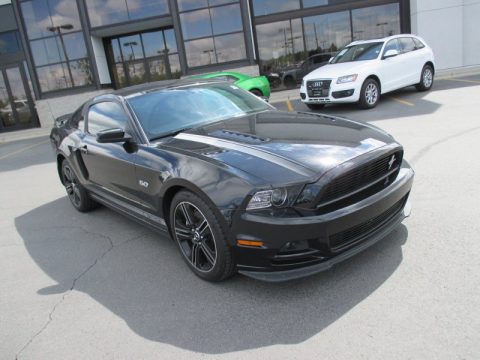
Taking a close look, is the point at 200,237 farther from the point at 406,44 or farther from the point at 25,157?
the point at 406,44

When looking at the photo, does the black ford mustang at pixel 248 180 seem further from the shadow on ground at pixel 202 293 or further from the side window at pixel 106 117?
the shadow on ground at pixel 202 293

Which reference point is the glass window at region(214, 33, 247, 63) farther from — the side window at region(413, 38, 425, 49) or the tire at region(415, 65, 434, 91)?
the tire at region(415, 65, 434, 91)

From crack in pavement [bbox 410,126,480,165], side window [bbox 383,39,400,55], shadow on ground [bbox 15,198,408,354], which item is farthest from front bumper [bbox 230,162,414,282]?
side window [bbox 383,39,400,55]

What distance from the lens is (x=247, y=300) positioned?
317 cm

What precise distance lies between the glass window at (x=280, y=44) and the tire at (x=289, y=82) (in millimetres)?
539

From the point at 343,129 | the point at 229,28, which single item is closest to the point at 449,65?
the point at 229,28

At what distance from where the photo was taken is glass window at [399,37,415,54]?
1158cm

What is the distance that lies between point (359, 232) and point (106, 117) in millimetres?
3105

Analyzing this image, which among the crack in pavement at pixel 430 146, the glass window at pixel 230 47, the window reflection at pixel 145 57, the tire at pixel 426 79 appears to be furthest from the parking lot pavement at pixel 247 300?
the window reflection at pixel 145 57

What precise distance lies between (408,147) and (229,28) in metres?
13.4

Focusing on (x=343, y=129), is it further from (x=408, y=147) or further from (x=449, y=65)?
(x=449, y=65)

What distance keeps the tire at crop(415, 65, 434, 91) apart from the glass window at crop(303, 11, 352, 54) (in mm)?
6614

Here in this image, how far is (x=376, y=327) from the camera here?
265cm

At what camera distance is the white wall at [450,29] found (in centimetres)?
1727
